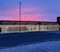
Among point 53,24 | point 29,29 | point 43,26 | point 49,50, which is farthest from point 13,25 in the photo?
point 49,50

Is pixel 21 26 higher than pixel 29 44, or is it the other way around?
pixel 21 26

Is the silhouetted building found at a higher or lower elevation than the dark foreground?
higher

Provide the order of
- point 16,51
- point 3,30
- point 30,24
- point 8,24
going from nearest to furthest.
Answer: point 16,51
point 3,30
point 8,24
point 30,24

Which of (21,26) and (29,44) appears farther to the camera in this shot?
(21,26)

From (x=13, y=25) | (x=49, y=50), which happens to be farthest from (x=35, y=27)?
(x=49, y=50)

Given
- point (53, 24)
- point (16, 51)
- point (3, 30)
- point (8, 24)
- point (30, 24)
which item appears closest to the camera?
point (16, 51)

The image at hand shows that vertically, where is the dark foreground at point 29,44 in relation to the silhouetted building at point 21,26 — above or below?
below

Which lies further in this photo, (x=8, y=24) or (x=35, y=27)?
(x=35, y=27)

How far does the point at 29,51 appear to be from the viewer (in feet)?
16.7

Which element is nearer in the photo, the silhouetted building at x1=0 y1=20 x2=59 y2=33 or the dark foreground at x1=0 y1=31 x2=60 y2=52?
the dark foreground at x1=0 y1=31 x2=60 y2=52

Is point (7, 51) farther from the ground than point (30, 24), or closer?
closer

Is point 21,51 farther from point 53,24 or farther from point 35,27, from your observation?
point 53,24

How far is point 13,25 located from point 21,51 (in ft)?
58.5

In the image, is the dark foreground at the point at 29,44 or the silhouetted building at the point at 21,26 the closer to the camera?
the dark foreground at the point at 29,44
